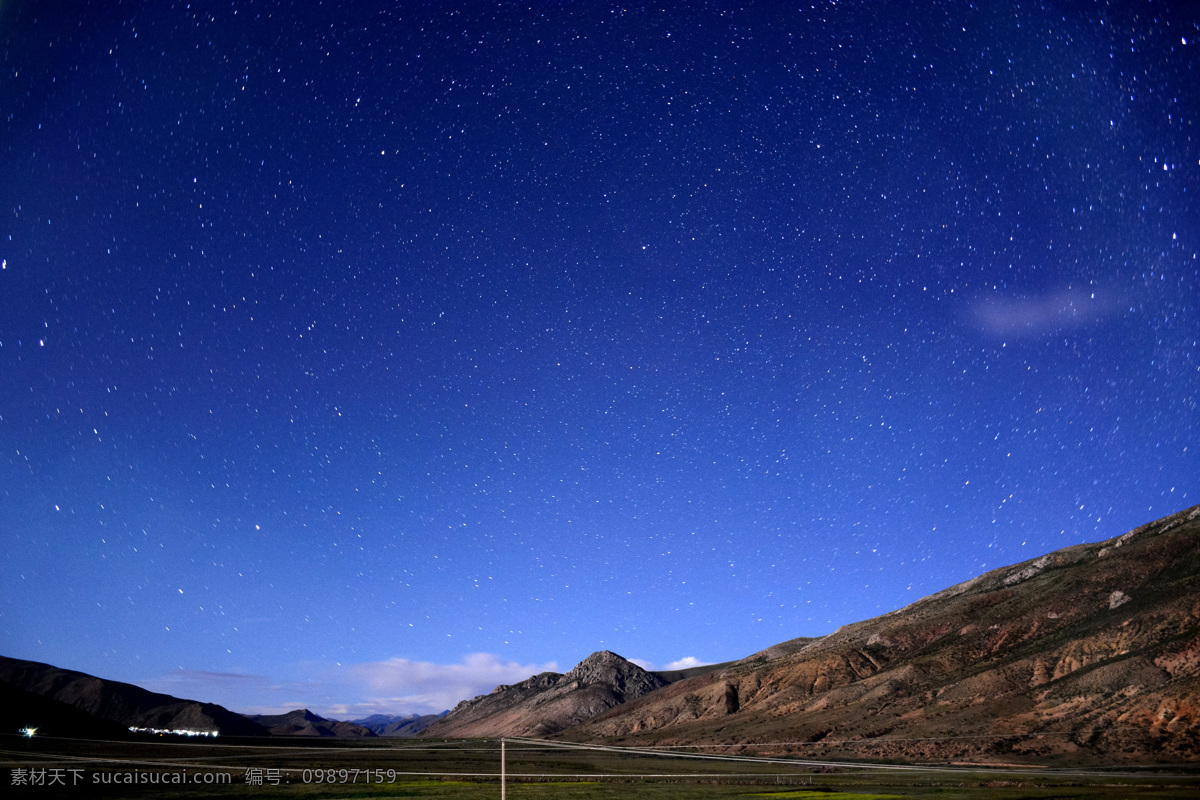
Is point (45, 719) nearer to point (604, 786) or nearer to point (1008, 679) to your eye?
point (604, 786)

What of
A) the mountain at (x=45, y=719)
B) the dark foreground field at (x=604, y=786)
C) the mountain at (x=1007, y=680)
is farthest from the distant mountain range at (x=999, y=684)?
the dark foreground field at (x=604, y=786)

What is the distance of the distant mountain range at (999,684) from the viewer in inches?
2869

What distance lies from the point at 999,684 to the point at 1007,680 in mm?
1291

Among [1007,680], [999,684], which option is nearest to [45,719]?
[999,684]

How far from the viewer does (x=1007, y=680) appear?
9850cm

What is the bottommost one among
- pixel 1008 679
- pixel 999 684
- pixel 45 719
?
pixel 999 684

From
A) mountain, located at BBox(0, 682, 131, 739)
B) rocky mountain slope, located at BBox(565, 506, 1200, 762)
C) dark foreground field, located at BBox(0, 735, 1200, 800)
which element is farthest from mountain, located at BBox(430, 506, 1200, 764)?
mountain, located at BBox(0, 682, 131, 739)

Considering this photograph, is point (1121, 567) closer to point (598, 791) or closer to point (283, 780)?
point (598, 791)

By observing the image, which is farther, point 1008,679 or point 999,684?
point 1008,679

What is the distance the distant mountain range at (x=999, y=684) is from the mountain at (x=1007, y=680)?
314 millimetres

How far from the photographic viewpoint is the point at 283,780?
48.7 m

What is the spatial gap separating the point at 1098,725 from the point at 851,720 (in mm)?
38965

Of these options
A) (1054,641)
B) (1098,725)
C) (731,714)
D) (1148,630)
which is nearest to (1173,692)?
(1098,725)

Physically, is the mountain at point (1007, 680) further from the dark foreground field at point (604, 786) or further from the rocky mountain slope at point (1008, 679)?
the dark foreground field at point (604, 786)
